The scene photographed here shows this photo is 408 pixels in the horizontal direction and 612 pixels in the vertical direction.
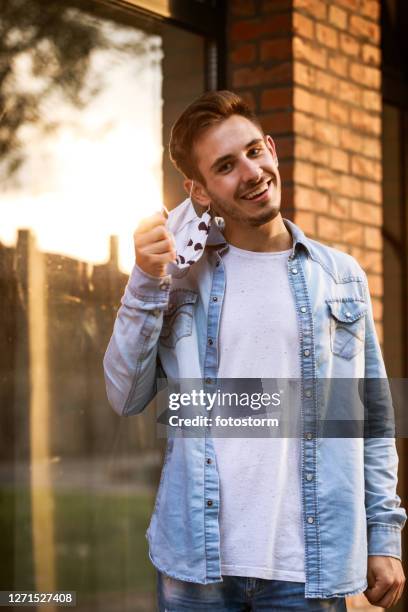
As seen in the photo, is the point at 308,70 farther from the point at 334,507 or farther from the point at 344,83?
the point at 334,507

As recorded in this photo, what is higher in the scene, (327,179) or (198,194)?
(327,179)

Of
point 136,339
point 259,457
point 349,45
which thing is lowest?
point 259,457

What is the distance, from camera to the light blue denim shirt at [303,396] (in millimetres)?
2475

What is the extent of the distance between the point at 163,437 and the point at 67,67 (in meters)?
1.37

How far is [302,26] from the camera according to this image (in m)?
4.21

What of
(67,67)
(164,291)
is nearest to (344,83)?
(67,67)

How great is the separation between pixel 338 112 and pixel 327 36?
0.31 m

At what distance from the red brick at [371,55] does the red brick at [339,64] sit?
Result: 16cm

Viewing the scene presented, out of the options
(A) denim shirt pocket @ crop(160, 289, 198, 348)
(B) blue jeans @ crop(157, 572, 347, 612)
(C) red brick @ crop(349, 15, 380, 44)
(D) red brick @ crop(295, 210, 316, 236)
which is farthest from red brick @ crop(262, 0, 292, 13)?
(B) blue jeans @ crop(157, 572, 347, 612)

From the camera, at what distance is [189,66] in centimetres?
417

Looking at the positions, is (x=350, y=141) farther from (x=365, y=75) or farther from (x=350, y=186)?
(x=365, y=75)

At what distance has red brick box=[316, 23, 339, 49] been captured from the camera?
4.31m

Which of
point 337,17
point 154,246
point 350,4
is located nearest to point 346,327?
point 154,246

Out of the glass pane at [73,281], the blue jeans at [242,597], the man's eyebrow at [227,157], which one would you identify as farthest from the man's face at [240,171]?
the glass pane at [73,281]
